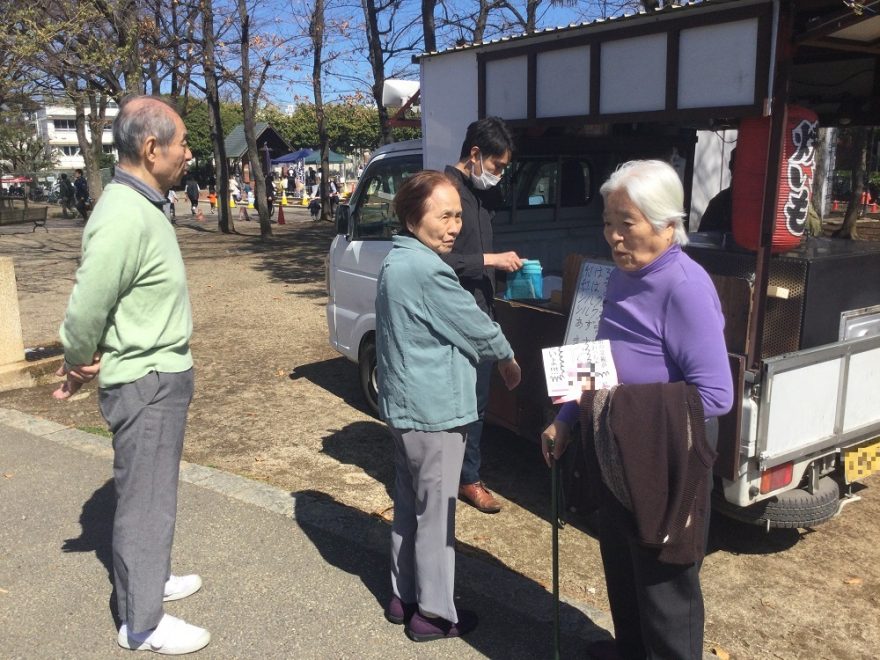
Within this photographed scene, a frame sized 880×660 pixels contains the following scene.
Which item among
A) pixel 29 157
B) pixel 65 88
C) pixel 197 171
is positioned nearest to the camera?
pixel 65 88

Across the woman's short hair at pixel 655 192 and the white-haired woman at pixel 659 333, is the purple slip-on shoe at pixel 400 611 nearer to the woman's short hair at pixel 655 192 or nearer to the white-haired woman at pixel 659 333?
the white-haired woman at pixel 659 333

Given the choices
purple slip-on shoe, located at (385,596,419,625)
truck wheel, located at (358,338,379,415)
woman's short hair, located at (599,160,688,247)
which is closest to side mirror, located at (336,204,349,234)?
truck wheel, located at (358,338,379,415)

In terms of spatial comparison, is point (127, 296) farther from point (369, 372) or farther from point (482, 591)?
point (369, 372)

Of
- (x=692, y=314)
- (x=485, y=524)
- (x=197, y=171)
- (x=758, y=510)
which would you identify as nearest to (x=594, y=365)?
(x=692, y=314)

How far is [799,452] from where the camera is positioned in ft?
10.9

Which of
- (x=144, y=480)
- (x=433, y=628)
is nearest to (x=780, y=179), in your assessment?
Answer: (x=433, y=628)

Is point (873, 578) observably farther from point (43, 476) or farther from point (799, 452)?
point (43, 476)

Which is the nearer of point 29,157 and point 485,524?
point 485,524

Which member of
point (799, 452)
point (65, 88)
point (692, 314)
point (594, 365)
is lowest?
point (799, 452)

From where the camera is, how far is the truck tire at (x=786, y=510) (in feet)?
11.3

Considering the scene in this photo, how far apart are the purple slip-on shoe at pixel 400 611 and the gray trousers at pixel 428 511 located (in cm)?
11

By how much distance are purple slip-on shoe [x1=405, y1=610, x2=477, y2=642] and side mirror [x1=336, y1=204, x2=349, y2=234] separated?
11.5 ft

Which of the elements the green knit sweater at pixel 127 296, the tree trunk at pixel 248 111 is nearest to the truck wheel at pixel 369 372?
the green knit sweater at pixel 127 296

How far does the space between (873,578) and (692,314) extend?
2334 mm
